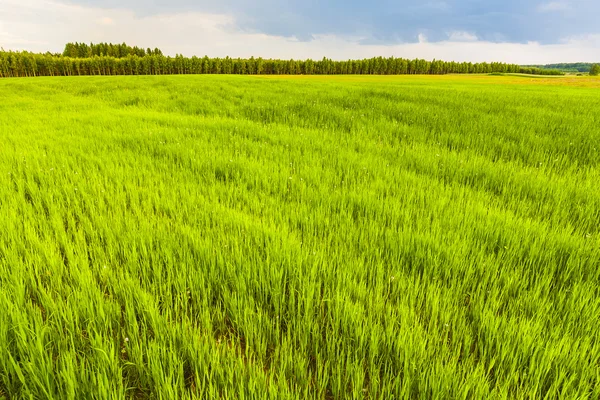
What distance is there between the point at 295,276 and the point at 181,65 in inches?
4942

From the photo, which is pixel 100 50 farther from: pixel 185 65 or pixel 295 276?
pixel 295 276

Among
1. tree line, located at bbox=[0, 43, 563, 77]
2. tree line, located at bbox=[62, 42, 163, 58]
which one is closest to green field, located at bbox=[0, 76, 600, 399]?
tree line, located at bbox=[0, 43, 563, 77]

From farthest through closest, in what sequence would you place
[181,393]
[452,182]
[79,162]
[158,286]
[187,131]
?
[187,131]
[79,162]
[452,182]
[158,286]
[181,393]

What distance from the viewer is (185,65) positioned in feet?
362

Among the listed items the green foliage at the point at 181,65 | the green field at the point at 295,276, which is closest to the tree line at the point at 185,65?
the green foliage at the point at 181,65

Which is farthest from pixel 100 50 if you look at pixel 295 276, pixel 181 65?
pixel 295 276

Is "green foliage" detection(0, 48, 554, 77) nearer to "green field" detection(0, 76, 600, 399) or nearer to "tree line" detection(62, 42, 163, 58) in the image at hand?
"tree line" detection(62, 42, 163, 58)

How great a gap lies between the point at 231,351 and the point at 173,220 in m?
1.69

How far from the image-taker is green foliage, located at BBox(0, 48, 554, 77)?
A: 88250 millimetres

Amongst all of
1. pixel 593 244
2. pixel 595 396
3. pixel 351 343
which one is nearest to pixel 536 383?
pixel 595 396

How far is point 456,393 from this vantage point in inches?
50.3

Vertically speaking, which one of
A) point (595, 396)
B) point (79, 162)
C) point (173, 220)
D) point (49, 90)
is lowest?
point (595, 396)

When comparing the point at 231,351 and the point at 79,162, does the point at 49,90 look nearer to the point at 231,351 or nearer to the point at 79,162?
the point at 79,162

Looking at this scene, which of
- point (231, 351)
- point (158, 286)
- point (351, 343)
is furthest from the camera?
point (158, 286)
